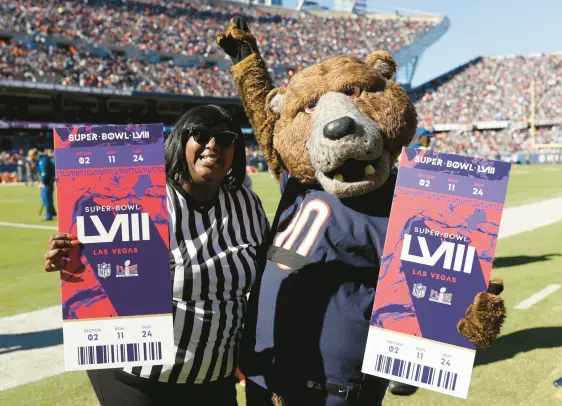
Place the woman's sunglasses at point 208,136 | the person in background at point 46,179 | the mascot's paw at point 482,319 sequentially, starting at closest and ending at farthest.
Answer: the mascot's paw at point 482,319
the woman's sunglasses at point 208,136
the person in background at point 46,179

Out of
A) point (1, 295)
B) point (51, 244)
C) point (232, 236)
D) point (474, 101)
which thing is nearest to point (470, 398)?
point (232, 236)

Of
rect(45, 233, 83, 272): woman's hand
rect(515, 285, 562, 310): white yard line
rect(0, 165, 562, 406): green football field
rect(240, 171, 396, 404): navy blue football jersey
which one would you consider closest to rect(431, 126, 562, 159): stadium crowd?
rect(0, 165, 562, 406): green football field

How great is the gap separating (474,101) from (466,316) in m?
52.1

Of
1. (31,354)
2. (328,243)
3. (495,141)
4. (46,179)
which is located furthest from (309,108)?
(495,141)

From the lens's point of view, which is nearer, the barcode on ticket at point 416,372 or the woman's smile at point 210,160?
the barcode on ticket at point 416,372

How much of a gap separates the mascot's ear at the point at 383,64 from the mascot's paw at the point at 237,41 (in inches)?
22.6

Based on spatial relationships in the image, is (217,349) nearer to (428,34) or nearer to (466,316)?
(466,316)

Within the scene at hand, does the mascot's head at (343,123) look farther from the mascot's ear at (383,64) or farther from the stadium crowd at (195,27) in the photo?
the stadium crowd at (195,27)

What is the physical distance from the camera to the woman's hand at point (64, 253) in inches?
68.3

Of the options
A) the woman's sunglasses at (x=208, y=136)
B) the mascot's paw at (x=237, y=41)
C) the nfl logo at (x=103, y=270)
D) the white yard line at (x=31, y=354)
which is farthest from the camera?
the white yard line at (x=31, y=354)

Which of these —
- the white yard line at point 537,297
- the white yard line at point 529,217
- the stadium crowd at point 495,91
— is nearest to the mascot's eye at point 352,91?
the white yard line at point 537,297

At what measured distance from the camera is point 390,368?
68.9 inches

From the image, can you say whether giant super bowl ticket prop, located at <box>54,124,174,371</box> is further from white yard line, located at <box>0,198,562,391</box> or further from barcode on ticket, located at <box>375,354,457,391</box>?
white yard line, located at <box>0,198,562,391</box>

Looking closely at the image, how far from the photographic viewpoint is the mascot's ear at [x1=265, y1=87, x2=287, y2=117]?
2.30 metres
